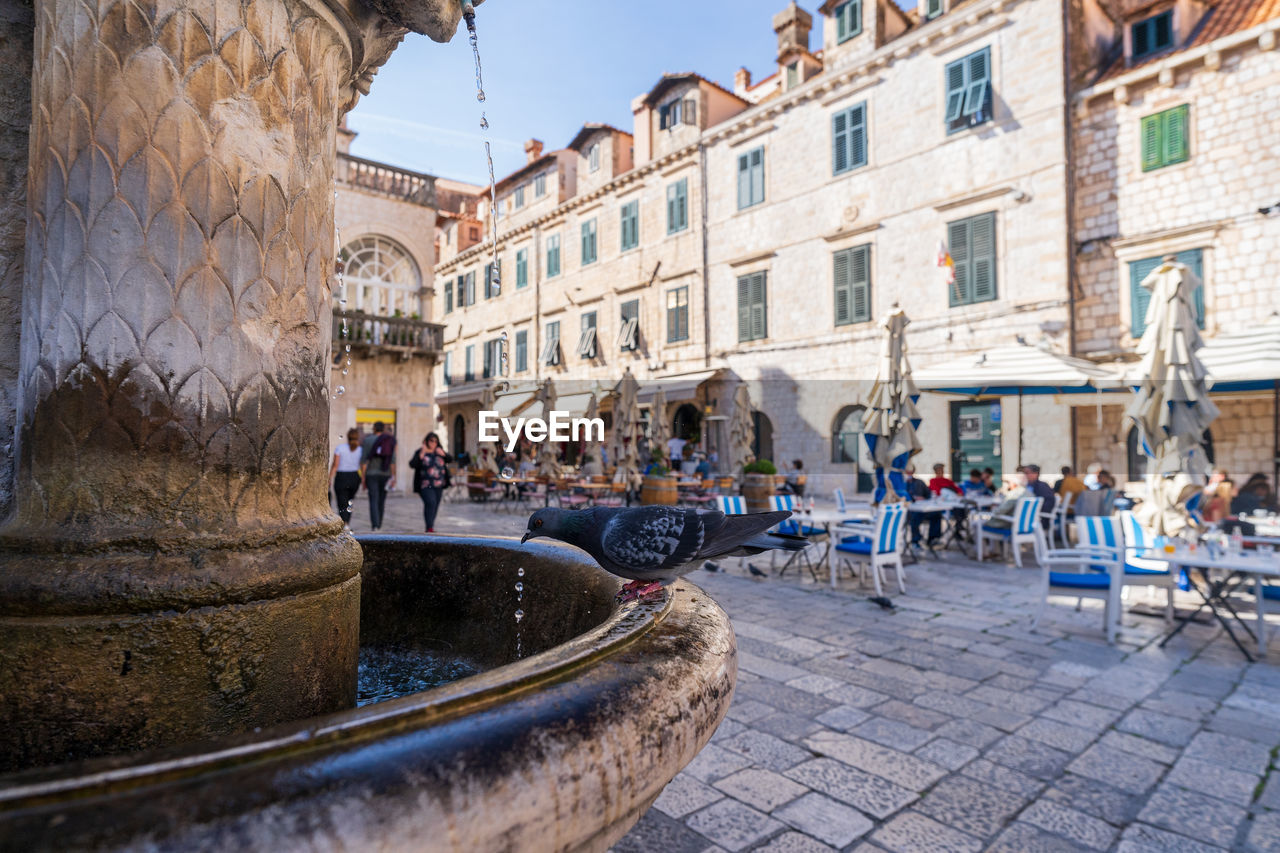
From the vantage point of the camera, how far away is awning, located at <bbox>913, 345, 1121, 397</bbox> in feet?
34.3

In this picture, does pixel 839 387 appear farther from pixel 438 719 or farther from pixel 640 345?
pixel 438 719

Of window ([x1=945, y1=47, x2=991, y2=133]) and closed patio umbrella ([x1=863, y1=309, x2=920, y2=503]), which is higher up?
window ([x1=945, y1=47, x2=991, y2=133])

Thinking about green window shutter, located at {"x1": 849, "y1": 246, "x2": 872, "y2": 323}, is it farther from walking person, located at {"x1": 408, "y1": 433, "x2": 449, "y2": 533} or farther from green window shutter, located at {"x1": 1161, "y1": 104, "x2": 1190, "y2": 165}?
walking person, located at {"x1": 408, "y1": 433, "x2": 449, "y2": 533}

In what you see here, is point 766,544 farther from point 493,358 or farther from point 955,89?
point 493,358

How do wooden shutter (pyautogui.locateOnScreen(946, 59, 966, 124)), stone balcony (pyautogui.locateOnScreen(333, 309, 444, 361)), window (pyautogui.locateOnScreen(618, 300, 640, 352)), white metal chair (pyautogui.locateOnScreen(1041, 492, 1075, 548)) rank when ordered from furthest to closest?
window (pyautogui.locateOnScreen(618, 300, 640, 352))
stone balcony (pyautogui.locateOnScreen(333, 309, 444, 361))
wooden shutter (pyautogui.locateOnScreen(946, 59, 966, 124))
white metal chair (pyautogui.locateOnScreen(1041, 492, 1075, 548))

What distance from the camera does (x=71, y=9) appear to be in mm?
1183

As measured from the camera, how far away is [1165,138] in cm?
1309

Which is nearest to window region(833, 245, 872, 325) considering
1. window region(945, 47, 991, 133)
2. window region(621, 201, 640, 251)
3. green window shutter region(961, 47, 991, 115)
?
window region(945, 47, 991, 133)

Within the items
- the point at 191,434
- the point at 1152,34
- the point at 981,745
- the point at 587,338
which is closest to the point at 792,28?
the point at 1152,34

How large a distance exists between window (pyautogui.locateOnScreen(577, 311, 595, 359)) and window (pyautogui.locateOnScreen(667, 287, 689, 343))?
3.28m

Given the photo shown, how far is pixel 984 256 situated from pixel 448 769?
16516mm

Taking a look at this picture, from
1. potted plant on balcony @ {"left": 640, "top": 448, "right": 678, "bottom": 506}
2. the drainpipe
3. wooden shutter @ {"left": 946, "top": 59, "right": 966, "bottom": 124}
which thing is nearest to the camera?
potted plant on balcony @ {"left": 640, "top": 448, "right": 678, "bottom": 506}

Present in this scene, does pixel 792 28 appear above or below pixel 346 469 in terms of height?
above

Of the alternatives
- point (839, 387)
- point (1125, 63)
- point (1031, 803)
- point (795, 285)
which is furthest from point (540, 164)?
point (1031, 803)
